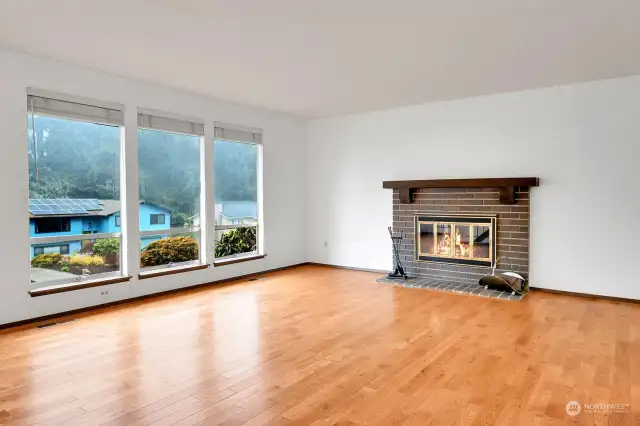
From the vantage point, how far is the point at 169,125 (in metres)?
5.49

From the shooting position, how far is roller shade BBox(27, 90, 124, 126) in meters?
4.29

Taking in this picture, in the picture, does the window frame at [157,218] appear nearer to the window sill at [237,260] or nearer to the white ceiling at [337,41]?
the window sill at [237,260]

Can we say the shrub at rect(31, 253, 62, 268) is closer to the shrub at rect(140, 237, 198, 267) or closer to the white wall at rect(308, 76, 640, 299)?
the shrub at rect(140, 237, 198, 267)

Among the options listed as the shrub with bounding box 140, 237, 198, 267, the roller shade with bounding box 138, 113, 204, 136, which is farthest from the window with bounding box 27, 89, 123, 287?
the shrub with bounding box 140, 237, 198, 267

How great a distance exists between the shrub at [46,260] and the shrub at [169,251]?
3.14 feet

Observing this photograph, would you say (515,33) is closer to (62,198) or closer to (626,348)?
(626,348)

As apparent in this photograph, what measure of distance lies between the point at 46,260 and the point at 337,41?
11.8 ft

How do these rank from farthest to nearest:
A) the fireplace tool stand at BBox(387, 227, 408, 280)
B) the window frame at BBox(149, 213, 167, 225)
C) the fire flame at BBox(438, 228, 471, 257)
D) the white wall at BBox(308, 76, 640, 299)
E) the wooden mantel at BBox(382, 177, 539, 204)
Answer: the fireplace tool stand at BBox(387, 227, 408, 280)
the fire flame at BBox(438, 228, 471, 257)
the wooden mantel at BBox(382, 177, 539, 204)
the window frame at BBox(149, 213, 167, 225)
the white wall at BBox(308, 76, 640, 299)

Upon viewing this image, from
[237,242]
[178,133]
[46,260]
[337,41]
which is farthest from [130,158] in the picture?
[337,41]

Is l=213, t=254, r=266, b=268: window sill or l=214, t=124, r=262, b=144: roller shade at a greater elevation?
l=214, t=124, r=262, b=144: roller shade

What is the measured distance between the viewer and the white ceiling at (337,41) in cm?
316

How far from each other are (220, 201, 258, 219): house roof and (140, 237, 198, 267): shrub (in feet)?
2.20

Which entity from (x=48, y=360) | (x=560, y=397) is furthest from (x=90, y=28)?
(x=560, y=397)

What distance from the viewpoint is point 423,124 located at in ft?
21.1
